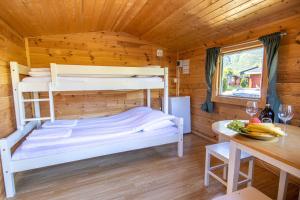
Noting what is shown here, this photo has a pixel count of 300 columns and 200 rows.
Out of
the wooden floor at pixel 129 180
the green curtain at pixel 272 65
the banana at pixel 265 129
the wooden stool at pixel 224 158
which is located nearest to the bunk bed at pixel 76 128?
the wooden floor at pixel 129 180

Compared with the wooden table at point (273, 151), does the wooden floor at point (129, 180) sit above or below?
below

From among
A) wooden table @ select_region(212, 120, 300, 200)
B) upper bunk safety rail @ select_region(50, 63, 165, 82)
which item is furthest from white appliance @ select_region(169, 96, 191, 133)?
wooden table @ select_region(212, 120, 300, 200)

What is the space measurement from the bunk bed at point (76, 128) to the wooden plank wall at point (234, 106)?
979 mm

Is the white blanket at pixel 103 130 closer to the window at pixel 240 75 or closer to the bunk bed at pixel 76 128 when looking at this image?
the bunk bed at pixel 76 128

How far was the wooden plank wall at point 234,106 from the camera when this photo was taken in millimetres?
1910

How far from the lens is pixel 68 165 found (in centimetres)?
239

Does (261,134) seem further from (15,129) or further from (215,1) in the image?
(15,129)

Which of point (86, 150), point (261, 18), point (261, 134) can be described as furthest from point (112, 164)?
point (261, 18)

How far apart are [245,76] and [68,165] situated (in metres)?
2.99

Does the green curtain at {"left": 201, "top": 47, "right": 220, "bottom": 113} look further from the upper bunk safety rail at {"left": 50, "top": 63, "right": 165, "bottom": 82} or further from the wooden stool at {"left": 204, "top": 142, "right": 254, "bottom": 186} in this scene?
the wooden stool at {"left": 204, "top": 142, "right": 254, "bottom": 186}

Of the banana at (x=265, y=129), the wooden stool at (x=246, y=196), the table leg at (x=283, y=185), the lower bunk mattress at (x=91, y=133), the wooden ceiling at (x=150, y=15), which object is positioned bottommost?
the table leg at (x=283, y=185)

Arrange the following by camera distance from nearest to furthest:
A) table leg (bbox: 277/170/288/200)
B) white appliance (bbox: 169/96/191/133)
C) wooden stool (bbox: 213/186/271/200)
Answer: wooden stool (bbox: 213/186/271/200)
table leg (bbox: 277/170/288/200)
white appliance (bbox: 169/96/191/133)

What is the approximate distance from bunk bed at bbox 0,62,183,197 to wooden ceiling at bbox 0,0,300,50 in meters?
0.64

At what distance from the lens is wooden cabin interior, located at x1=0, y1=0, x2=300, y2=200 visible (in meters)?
1.73
